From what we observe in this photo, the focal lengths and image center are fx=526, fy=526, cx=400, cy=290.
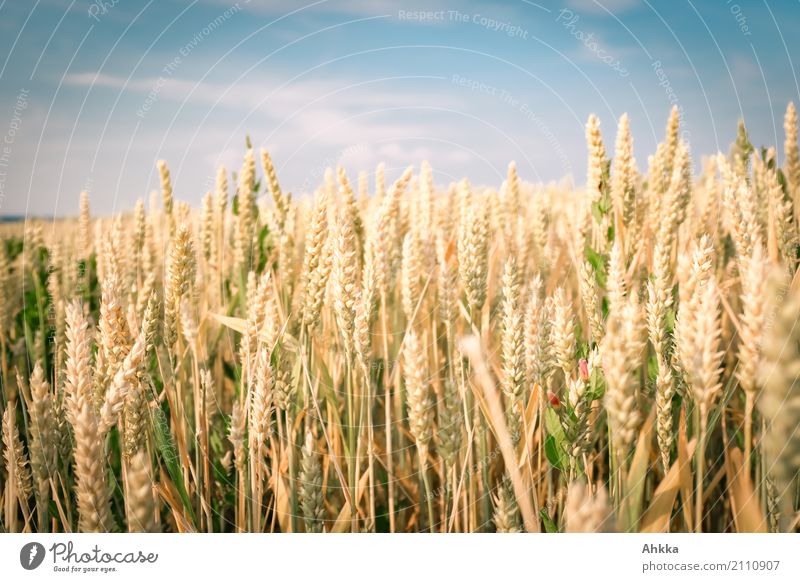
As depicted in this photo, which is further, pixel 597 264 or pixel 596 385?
pixel 597 264

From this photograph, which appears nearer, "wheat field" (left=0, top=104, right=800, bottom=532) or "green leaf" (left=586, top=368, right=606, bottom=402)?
"wheat field" (left=0, top=104, right=800, bottom=532)

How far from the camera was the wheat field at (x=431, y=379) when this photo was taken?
89 centimetres

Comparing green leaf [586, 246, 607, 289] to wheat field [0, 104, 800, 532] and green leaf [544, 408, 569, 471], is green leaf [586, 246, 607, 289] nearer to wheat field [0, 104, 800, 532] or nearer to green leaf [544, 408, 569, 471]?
wheat field [0, 104, 800, 532]

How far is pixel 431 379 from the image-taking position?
147cm

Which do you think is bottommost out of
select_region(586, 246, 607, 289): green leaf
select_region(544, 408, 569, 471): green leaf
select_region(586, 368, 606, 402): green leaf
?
select_region(544, 408, 569, 471): green leaf

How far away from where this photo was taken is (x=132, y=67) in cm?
141

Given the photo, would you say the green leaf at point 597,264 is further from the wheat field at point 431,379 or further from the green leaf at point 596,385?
the green leaf at point 596,385

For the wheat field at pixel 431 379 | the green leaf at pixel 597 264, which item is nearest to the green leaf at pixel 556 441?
the wheat field at pixel 431 379

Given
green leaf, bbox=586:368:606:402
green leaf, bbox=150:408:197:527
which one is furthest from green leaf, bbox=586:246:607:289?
green leaf, bbox=150:408:197:527

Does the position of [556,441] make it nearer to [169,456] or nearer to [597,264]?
[597,264]

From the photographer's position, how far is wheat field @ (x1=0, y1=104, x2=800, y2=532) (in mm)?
895

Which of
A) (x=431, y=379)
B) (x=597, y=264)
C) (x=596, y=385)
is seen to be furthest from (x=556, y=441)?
(x=597, y=264)
